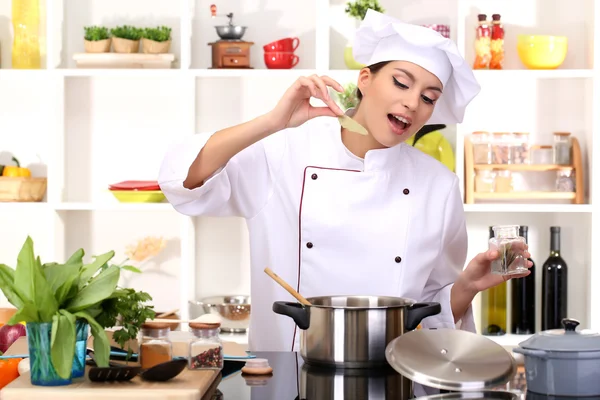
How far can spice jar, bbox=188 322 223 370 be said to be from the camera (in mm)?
1449

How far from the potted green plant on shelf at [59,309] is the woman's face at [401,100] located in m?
0.87


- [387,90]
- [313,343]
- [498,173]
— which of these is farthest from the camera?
[498,173]

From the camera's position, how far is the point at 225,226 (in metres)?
3.86

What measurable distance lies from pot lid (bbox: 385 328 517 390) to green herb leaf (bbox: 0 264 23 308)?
563 mm

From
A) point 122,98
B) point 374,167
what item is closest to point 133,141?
point 122,98

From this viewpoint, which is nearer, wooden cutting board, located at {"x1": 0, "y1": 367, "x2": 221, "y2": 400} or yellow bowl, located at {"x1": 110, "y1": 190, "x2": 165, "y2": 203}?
wooden cutting board, located at {"x1": 0, "y1": 367, "x2": 221, "y2": 400}

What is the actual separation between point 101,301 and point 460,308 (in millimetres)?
1032

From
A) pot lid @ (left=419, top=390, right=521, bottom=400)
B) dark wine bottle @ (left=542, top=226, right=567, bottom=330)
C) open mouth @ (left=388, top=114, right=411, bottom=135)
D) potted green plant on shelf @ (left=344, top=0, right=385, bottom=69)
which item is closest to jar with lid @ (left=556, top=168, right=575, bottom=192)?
dark wine bottle @ (left=542, top=226, right=567, bottom=330)

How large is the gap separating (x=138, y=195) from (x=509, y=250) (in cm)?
208

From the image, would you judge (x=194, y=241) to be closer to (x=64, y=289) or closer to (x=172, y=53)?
(x=172, y=53)

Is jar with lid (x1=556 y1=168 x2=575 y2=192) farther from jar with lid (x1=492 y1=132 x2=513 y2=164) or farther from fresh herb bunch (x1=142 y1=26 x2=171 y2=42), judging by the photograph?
fresh herb bunch (x1=142 y1=26 x2=171 y2=42)

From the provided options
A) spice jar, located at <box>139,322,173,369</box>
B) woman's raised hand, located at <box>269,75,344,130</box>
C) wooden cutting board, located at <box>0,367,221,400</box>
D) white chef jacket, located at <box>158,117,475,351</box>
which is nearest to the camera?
wooden cutting board, located at <box>0,367,221,400</box>

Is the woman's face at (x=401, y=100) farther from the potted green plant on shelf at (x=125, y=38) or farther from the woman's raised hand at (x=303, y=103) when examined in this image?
the potted green plant on shelf at (x=125, y=38)

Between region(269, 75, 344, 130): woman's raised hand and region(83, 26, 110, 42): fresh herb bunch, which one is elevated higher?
region(83, 26, 110, 42): fresh herb bunch
